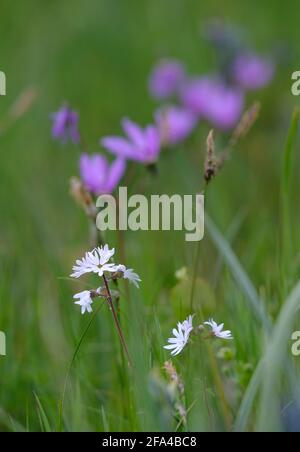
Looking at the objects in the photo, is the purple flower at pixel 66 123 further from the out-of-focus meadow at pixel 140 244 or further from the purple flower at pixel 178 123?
the purple flower at pixel 178 123

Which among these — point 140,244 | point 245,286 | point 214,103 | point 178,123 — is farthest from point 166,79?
point 245,286

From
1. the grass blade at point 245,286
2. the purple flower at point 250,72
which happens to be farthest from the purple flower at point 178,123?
the grass blade at point 245,286

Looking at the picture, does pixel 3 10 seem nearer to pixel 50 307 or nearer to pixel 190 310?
pixel 50 307

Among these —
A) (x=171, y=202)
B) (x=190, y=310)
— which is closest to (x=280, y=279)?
(x=190, y=310)

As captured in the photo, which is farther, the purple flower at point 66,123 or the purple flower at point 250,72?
the purple flower at point 250,72

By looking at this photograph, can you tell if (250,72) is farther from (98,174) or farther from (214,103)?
(98,174)
